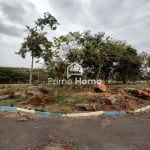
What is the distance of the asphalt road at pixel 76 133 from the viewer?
7.20 m

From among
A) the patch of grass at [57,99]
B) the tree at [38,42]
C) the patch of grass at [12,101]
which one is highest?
the tree at [38,42]

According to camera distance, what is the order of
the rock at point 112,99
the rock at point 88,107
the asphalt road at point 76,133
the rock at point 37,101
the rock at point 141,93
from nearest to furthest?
the asphalt road at point 76,133 < the rock at point 88,107 < the rock at point 112,99 < the rock at point 37,101 < the rock at point 141,93

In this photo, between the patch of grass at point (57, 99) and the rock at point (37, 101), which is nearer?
the rock at point (37, 101)

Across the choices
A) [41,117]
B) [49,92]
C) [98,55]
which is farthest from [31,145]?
[98,55]

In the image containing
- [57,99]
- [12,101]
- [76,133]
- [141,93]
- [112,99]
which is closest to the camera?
[76,133]

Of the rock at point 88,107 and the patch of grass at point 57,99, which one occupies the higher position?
the patch of grass at point 57,99

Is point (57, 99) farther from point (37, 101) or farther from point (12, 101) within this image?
point (12, 101)

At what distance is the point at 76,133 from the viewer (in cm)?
841

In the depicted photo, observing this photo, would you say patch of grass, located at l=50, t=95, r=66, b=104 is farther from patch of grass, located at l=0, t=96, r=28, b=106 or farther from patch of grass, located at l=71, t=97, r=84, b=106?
patch of grass, located at l=0, t=96, r=28, b=106

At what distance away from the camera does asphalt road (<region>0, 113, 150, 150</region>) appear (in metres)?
7.20

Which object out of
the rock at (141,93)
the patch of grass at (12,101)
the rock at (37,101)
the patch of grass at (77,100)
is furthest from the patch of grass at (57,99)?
the rock at (141,93)

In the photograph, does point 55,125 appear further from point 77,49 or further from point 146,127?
point 77,49

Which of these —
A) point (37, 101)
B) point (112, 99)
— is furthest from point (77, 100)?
point (37, 101)

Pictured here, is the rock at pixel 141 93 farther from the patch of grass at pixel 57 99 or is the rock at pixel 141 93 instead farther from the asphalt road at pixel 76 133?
the patch of grass at pixel 57 99
